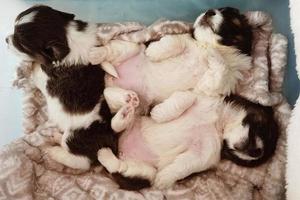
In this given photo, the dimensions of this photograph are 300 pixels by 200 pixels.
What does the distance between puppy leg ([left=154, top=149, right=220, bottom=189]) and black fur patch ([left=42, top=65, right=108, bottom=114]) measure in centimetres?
46

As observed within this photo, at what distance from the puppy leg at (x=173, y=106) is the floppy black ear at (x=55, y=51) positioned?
1.64 ft

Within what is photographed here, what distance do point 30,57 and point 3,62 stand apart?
562 mm

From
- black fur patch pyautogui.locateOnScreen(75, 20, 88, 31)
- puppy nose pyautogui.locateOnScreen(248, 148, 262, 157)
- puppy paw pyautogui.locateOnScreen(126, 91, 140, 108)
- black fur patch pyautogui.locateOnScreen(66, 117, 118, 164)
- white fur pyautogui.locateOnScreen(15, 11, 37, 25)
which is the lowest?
puppy nose pyautogui.locateOnScreen(248, 148, 262, 157)

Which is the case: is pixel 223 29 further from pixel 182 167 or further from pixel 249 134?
pixel 182 167

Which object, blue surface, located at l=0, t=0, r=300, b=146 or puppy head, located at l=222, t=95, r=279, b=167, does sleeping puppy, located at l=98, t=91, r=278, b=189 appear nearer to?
puppy head, located at l=222, t=95, r=279, b=167

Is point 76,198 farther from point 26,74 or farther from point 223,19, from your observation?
point 223,19

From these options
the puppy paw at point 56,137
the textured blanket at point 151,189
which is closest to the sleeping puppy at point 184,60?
the textured blanket at point 151,189

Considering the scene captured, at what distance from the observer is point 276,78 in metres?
2.72

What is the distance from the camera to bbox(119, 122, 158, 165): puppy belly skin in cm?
252

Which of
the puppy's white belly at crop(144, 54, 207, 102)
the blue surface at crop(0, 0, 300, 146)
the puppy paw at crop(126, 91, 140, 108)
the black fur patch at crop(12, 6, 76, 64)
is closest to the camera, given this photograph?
the black fur patch at crop(12, 6, 76, 64)

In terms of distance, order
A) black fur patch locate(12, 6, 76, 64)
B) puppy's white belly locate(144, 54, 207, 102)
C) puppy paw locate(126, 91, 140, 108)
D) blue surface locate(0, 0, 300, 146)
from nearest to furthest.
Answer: black fur patch locate(12, 6, 76, 64)
puppy paw locate(126, 91, 140, 108)
puppy's white belly locate(144, 54, 207, 102)
blue surface locate(0, 0, 300, 146)

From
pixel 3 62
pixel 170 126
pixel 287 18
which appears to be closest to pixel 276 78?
pixel 287 18

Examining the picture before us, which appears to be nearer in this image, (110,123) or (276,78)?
(110,123)

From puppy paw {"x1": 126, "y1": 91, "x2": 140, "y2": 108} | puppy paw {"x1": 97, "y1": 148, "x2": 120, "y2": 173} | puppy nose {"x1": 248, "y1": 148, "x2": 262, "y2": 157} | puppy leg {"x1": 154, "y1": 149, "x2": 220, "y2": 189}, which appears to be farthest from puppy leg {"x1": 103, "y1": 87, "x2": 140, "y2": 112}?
puppy nose {"x1": 248, "y1": 148, "x2": 262, "y2": 157}
